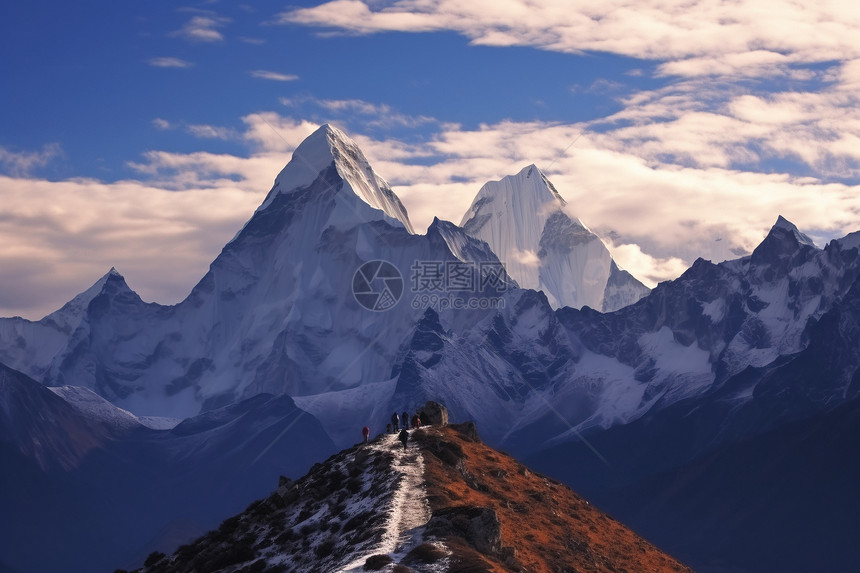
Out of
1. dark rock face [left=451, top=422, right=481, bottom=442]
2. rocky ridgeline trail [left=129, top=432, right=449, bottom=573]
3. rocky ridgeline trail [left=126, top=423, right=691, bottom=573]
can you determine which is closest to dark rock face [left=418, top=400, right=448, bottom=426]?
dark rock face [left=451, top=422, right=481, bottom=442]

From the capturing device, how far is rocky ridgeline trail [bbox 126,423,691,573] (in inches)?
3920

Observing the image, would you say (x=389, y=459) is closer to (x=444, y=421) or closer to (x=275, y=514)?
(x=275, y=514)

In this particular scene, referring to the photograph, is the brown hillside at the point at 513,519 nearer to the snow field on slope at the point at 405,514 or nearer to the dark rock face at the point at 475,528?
the dark rock face at the point at 475,528

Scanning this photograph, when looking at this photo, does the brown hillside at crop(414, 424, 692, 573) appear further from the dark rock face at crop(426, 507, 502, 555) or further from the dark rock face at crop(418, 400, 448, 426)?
the dark rock face at crop(418, 400, 448, 426)

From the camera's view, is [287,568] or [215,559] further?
[215,559]

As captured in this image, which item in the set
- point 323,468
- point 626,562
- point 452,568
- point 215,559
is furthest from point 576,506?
point 452,568

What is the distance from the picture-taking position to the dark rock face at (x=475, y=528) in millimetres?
99625

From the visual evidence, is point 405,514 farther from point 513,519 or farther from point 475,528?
point 513,519

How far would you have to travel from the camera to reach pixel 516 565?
10012cm

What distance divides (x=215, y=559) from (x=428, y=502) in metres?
19.1

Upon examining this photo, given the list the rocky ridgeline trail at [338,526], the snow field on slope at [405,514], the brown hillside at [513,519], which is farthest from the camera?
the brown hillside at [513,519]

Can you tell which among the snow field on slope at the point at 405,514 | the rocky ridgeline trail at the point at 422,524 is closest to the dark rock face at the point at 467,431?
the rocky ridgeline trail at the point at 422,524

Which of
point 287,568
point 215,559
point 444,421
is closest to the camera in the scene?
point 287,568

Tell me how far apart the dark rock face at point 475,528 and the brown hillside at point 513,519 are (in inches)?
2.5
